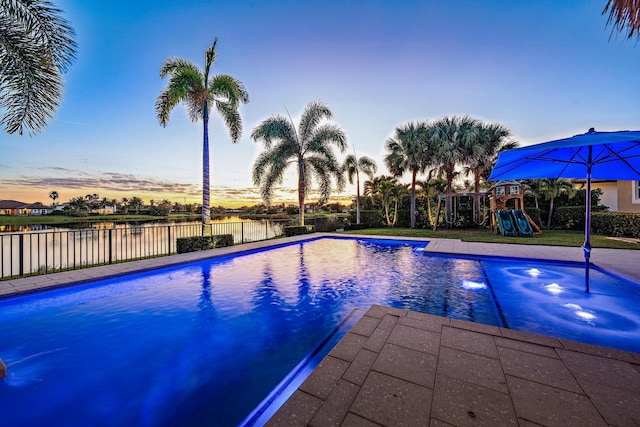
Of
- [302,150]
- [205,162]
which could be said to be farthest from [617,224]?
[205,162]

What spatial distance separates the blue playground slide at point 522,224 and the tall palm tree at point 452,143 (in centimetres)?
310

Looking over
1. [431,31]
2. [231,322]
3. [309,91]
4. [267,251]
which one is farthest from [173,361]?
[309,91]

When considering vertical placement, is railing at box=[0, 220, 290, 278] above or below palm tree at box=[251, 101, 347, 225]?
below

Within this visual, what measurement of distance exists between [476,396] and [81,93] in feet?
43.9

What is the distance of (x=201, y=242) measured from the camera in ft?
28.0

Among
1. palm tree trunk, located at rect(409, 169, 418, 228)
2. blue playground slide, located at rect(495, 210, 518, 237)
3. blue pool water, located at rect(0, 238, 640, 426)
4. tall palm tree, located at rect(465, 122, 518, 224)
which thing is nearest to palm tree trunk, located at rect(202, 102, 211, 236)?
blue pool water, located at rect(0, 238, 640, 426)

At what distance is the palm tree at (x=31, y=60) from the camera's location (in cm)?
327

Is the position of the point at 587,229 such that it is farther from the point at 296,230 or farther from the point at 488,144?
the point at 488,144

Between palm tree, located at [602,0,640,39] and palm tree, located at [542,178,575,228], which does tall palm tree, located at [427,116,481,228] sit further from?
palm tree, located at [602,0,640,39]

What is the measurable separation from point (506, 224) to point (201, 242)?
13.1 metres

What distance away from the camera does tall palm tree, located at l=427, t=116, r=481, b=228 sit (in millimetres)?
13812

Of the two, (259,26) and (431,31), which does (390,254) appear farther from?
(259,26)

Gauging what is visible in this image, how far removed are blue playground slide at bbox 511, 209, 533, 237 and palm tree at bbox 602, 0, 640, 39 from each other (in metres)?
10.3

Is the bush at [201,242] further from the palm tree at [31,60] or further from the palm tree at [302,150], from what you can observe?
the palm tree at [31,60]
